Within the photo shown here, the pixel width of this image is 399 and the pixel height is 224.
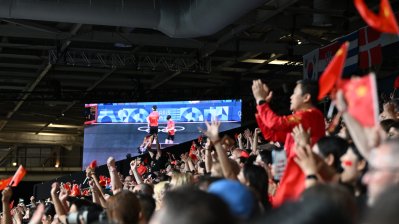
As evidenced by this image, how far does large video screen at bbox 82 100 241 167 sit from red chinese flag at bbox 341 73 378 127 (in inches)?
499

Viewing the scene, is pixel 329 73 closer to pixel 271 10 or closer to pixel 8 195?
pixel 8 195

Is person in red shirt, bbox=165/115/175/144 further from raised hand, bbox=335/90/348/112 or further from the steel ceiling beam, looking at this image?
raised hand, bbox=335/90/348/112

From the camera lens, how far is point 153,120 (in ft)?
53.3

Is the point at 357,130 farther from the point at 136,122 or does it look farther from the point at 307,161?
the point at 136,122

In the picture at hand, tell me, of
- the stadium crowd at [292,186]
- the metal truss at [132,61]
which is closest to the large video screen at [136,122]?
the metal truss at [132,61]

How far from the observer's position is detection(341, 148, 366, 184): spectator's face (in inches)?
116

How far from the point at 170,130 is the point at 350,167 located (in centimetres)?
1305

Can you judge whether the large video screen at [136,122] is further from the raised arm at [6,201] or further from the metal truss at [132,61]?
the raised arm at [6,201]

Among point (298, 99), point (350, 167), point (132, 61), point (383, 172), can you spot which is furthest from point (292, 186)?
point (132, 61)

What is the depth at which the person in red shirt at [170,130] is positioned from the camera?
15.8 meters

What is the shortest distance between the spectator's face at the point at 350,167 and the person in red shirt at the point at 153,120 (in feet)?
43.0

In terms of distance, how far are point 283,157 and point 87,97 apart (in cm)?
1450

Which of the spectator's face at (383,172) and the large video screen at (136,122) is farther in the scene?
the large video screen at (136,122)

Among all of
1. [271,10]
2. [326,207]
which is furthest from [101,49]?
[326,207]
